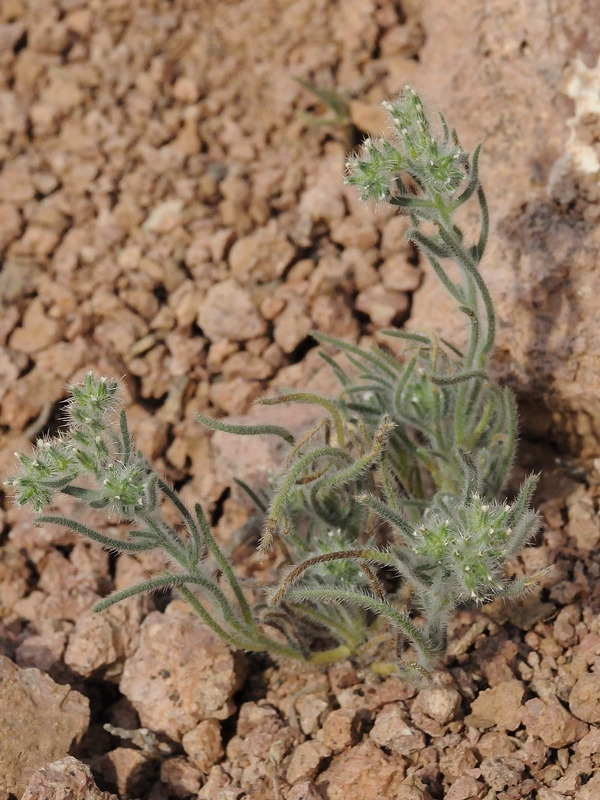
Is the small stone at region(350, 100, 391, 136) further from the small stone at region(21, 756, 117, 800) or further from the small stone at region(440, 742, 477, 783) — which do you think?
the small stone at region(21, 756, 117, 800)

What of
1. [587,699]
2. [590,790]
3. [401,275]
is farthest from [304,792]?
[401,275]

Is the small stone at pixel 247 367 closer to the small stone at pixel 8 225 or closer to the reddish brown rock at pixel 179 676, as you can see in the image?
the reddish brown rock at pixel 179 676

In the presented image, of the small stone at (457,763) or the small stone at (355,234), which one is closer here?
the small stone at (457,763)

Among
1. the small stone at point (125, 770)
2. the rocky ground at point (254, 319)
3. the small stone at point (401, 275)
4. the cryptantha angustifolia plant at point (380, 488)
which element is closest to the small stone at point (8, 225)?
the rocky ground at point (254, 319)

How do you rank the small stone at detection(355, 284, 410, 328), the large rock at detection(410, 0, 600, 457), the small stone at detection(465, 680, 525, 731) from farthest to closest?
1. the small stone at detection(355, 284, 410, 328)
2. the large rock at detection(410, 0, 600, 457)
3. the small stone at detection(465, 680, 525, 731)

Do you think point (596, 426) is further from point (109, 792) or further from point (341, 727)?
point (109, 792)

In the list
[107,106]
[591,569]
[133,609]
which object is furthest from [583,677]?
[107,106]

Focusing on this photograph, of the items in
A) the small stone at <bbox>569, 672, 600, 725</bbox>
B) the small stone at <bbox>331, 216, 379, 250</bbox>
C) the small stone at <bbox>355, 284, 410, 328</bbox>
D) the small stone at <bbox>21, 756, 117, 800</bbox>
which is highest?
the small stone at <bbox>331, 216, 379, 250</bbox>

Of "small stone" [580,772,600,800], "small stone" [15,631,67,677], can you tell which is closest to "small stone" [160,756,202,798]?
"small stone" [15,631,67,677]
